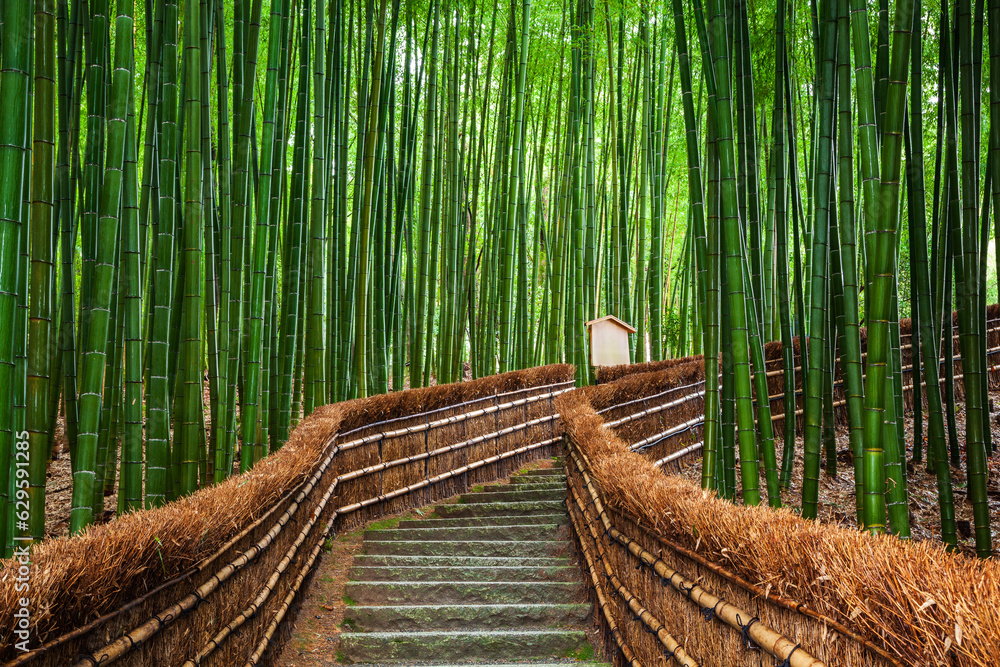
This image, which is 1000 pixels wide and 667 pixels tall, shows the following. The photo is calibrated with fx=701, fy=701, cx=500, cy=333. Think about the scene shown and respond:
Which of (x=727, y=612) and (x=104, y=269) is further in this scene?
(x=104, y=269)

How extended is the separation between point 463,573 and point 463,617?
0.38m

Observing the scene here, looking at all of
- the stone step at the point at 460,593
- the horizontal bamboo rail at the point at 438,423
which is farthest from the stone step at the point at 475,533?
the stone step at the point at 460,593

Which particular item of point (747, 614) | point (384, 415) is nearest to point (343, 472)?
point (384, 415)

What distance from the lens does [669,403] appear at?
5098 mm

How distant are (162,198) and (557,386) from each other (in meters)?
3.83

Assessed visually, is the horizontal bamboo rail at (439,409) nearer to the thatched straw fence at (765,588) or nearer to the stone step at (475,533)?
the stone step at (475,533)

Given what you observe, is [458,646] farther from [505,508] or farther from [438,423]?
[438,423]

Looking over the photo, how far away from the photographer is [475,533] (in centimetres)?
351

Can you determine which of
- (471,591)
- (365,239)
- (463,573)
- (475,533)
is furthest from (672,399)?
(471,591)

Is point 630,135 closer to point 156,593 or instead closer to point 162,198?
point 162,198

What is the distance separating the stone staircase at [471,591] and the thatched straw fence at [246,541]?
0.90 ft

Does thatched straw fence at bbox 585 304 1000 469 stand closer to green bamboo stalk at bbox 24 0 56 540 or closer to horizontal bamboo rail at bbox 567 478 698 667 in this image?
horizontal bamboo rail at bbox 567 478 698 667

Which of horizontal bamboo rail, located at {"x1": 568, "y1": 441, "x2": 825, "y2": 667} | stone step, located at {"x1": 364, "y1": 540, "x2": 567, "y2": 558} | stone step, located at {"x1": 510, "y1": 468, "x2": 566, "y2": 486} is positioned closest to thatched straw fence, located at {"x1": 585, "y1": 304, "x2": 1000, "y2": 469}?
stone step, located at {"x1": 510, "y1": 468, "x2": 566, "y2": 486}

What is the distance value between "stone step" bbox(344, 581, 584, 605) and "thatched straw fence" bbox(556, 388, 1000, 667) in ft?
1.24
